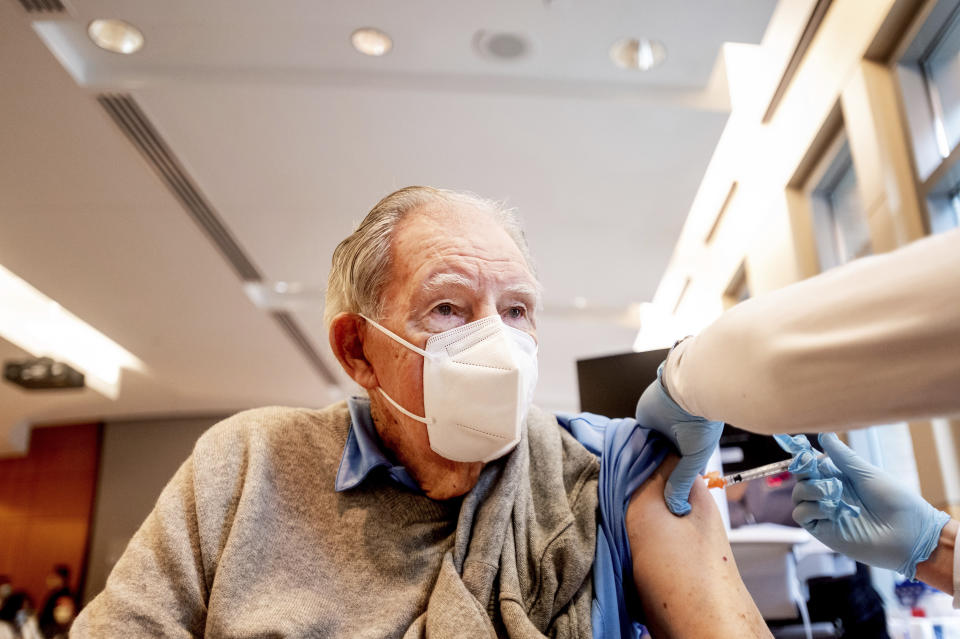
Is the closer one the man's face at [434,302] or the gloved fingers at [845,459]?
the gloved fingers at [845,459]

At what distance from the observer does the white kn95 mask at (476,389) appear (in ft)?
4.05

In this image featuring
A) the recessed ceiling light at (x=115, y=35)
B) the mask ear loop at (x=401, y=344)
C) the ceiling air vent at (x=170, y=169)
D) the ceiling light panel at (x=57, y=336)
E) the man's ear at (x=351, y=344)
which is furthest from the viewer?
the ceiling light panel at (x=57, y=336)

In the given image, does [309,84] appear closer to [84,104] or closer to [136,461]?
[84,104]

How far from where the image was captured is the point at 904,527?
44.8 inches

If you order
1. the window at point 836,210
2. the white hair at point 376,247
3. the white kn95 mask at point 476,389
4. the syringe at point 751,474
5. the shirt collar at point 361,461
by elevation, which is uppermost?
the window at point 836,210

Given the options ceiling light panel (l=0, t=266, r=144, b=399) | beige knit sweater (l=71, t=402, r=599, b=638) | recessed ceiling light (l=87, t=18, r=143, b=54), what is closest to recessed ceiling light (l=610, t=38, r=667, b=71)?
recessed ceiling light (l=87, t=18, r=143, b=54)

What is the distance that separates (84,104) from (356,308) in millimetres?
3294

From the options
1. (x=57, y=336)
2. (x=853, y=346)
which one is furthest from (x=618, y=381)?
(x=57, y=336)

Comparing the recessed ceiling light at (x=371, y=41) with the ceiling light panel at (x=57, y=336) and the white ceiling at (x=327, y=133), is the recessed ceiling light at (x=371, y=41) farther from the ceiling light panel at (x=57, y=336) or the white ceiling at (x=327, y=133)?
the ceiling light panel at (x=57, y=336)

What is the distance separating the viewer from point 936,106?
9.59 feet

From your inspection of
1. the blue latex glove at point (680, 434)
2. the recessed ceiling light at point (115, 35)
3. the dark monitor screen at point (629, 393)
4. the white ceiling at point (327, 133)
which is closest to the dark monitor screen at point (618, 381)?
the dark monitor screen at point (629, 393)

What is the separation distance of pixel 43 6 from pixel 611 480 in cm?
347

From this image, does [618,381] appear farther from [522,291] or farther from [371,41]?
[371,41]

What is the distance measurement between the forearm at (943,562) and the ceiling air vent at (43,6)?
12.5 ft
